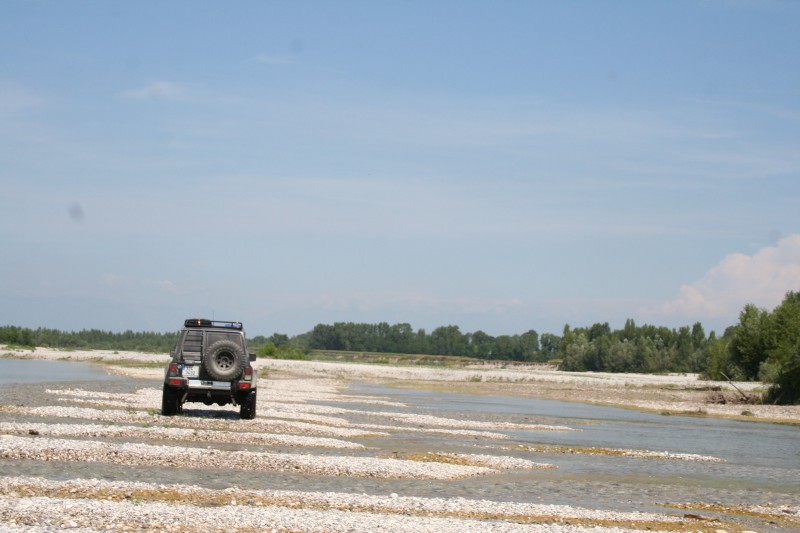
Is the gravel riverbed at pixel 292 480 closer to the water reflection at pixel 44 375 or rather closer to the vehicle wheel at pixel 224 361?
the vehicle wheel at pixel 224 361

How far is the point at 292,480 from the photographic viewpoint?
1825 centimetres

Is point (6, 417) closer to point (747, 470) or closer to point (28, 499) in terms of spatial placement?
point (28, 499)

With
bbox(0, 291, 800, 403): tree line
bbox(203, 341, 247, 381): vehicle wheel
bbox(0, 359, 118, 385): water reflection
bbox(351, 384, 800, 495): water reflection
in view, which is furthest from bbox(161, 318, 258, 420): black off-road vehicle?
bbox(0, 291, 800, 403): tree line

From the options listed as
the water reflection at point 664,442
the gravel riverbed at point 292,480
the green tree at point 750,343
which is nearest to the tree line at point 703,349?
the green tree at point 750,343

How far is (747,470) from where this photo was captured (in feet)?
84.6

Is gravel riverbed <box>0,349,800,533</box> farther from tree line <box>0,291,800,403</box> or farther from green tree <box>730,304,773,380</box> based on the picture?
green tree <box>730,304,773,380</box>

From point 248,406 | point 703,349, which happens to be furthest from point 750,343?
point 248,406

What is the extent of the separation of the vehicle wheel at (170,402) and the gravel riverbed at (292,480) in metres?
0.48

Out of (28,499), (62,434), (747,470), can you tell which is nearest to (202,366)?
(62,434)

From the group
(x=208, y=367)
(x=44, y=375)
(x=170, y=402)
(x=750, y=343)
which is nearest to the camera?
(x=208, y=367)

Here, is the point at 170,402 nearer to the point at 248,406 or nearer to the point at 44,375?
the point at 248,406

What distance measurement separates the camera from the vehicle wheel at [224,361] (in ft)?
89.3

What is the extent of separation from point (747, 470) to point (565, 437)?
27.6 ft

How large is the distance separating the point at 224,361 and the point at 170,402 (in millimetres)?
2283
